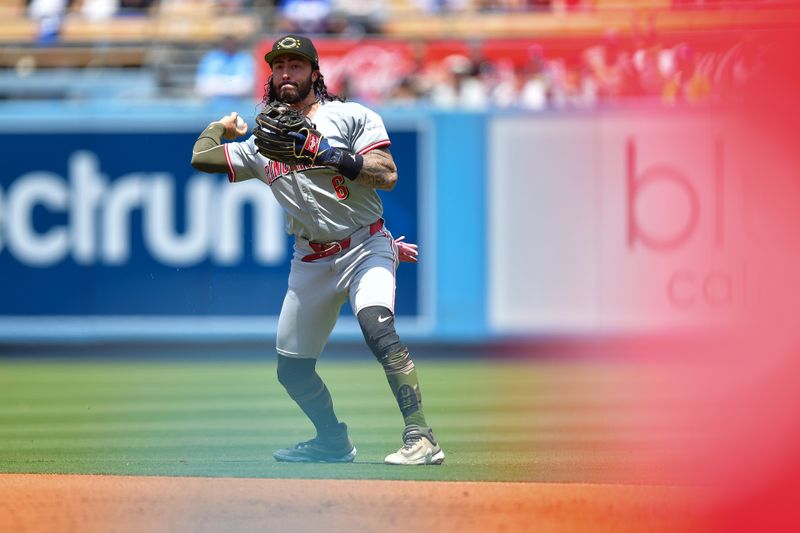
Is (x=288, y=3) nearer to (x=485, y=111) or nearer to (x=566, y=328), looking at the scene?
(x=485, y=111)

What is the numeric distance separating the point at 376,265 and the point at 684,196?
7.47m

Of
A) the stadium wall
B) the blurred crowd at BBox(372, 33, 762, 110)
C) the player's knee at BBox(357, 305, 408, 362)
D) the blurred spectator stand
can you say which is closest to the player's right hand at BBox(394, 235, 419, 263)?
the player's knee at BBox(357, 305, 408, 362)

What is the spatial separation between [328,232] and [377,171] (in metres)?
0.43

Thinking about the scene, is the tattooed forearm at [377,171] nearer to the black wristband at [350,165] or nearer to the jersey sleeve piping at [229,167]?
the black wristband at [350,165]

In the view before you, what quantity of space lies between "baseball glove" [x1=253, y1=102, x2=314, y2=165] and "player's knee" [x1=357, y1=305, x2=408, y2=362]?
787mm

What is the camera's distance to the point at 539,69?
46.9 feet

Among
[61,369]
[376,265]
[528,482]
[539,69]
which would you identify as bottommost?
[61,369]

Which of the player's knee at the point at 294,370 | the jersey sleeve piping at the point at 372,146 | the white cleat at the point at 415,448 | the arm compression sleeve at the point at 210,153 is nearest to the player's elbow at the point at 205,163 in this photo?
the arm compression sleeve at the point at 210,153

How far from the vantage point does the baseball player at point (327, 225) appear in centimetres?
615

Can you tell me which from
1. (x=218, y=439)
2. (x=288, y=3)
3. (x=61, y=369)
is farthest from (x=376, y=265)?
(x=288, y=3)

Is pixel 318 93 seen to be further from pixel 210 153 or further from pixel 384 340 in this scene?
pixel 384 340

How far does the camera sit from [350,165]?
5949mm

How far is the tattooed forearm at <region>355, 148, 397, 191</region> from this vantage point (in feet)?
19.7

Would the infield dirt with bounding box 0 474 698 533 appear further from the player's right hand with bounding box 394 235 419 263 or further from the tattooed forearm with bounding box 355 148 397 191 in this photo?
the player's right hand with bounding box 394 235 419 263
